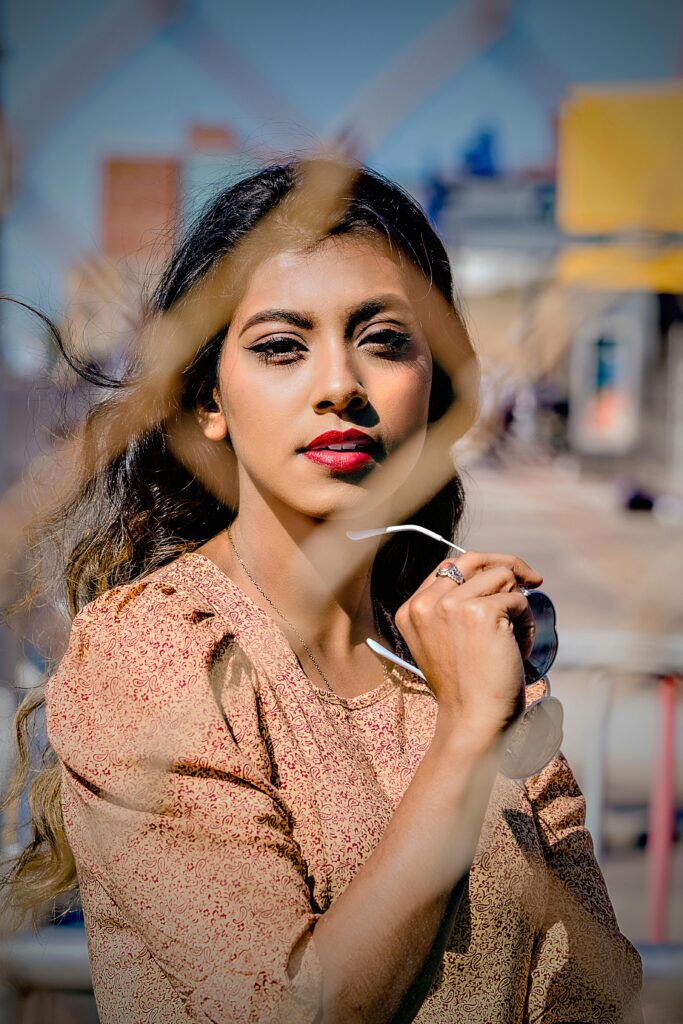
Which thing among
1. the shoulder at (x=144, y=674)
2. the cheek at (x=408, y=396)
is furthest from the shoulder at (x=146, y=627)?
the cheek at (x=408, y=396)

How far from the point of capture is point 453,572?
1.14m

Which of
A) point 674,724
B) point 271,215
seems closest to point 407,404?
point 271,215

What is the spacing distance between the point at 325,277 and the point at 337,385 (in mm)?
166

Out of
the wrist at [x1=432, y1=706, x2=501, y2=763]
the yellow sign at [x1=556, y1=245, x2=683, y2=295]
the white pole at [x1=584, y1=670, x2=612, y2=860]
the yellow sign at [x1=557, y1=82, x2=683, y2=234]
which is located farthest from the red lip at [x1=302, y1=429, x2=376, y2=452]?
the white pole at [x1=584, y1=670, x2=612, y2=860]

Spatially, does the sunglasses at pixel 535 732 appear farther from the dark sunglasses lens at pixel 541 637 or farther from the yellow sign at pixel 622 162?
the yellow sign at pixel 622 162

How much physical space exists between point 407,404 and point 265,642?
362 millimetres

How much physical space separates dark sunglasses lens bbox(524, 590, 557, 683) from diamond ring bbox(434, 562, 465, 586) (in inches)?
3.2

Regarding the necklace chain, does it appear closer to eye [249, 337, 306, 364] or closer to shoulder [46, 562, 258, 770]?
shoulder [46, 562, 258, 770]

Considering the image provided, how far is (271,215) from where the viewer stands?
55.7 inches

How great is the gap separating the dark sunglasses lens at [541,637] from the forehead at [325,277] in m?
0.45

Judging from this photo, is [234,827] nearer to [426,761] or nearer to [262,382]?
[426,761]

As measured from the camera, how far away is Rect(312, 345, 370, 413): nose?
1250 mm

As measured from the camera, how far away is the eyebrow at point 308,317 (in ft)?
4.25

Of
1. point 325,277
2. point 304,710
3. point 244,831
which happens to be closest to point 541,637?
point 304,710
